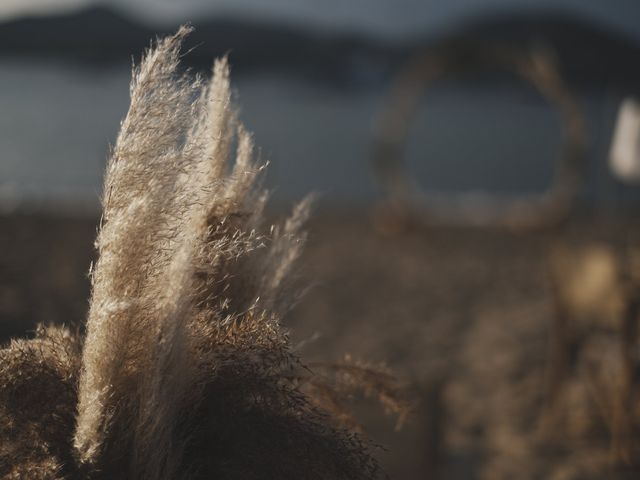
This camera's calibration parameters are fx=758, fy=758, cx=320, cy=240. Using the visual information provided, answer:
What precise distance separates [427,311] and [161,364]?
500cm

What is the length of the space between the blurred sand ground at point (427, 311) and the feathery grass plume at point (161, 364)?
0.83 feet

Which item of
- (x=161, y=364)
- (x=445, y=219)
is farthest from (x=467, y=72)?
(x=161, y=364)

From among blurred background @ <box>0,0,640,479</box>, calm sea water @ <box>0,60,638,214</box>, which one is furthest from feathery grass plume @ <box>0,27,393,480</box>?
calm sea water @ <box>0,60,638,214</box>

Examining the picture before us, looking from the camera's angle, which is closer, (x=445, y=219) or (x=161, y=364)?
(x=161, y=364)

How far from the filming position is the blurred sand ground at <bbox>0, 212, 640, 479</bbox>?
207 centimetres

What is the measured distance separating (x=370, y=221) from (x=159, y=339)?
26.4 feet

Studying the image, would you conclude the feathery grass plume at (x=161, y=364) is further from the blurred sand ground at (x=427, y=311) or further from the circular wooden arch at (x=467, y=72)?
the circular wooden arch at (x=467, y=72)

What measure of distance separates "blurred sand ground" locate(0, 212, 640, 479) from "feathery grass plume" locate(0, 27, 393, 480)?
254 mm

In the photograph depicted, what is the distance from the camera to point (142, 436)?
725mm

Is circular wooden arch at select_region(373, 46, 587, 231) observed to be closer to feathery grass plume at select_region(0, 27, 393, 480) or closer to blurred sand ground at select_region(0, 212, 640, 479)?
blurred sand ground at select_region(0, 212, 640, 479)

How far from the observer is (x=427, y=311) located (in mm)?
5613

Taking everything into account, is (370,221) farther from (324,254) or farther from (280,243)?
(280,243)

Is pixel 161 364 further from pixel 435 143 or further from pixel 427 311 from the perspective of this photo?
pixel 435 143

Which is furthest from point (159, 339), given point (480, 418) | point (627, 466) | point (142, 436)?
point (480, 418)
